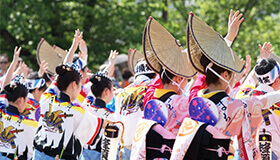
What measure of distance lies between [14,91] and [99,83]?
1.06 metres

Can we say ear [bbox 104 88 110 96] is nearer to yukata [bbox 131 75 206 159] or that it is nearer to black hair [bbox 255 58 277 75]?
yukata [bbox 131 75 206 159]

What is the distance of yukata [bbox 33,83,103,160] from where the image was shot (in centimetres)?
542

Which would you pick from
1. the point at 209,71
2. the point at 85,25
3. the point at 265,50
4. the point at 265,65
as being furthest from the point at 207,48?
the point at 85,25

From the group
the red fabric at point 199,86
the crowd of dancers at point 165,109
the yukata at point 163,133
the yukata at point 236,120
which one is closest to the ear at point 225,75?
the crowd of dancers at point 165,109

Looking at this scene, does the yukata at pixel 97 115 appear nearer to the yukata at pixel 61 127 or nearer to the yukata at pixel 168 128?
the yukata at pixel 61 127

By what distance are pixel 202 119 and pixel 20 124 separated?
9.54 ft

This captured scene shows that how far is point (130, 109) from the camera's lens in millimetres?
5902

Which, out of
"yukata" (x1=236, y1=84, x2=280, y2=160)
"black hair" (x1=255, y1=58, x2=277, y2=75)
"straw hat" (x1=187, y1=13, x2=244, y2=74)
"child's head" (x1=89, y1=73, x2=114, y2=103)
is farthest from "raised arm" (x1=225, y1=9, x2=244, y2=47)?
"child's head" (x1=89, y1=73, x2=114, y2=103)

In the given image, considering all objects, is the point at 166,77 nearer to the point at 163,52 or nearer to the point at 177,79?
the point at 177,79

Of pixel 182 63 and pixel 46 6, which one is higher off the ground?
pixel 46 6

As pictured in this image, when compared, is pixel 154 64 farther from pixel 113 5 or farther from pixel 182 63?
pixel 113 5

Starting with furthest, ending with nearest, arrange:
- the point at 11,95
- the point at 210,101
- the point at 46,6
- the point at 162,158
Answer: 1. the point at 46,6
2. the point at 11,95
3. the point at 162,158
4. the point at 210,101

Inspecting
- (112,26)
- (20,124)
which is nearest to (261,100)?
(20,124)

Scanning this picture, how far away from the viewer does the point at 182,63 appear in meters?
4.89
